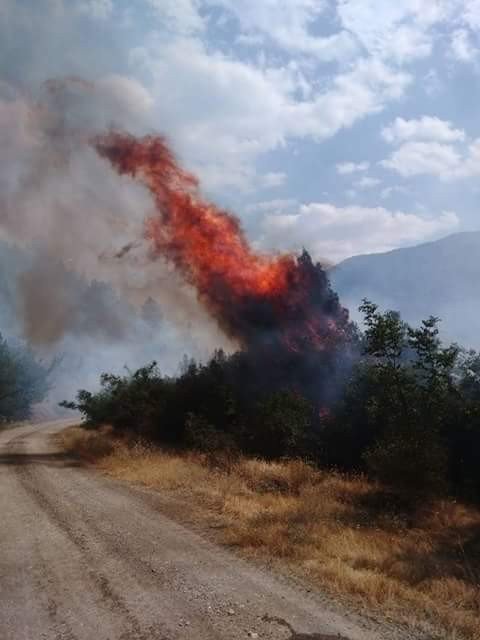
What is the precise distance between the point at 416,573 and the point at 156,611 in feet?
15.3

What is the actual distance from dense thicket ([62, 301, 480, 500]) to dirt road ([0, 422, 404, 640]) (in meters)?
8.19

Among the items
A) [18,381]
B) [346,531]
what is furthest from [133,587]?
[18,381]

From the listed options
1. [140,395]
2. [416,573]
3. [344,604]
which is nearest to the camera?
[344,604]

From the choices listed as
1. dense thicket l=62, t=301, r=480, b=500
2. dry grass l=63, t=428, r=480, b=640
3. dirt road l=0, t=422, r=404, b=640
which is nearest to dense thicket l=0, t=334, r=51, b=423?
dense thicket l=62, t=301, r=480, b=500

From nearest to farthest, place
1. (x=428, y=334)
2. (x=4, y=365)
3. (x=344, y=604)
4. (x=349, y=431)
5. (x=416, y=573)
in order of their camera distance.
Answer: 1. (x=344, y=604)
2. (x=416, y=573)
3. (x=428, y=334)
4. (x=349, y=431)
5. (x=4, y=365)

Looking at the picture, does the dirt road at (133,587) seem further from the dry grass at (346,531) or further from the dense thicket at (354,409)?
the dense thicket at (354,409)

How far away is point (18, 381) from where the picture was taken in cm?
5194

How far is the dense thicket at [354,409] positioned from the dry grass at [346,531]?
1486mm

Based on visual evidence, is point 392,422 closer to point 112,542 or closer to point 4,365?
point 112,542

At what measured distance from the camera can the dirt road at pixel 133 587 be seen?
235 inches

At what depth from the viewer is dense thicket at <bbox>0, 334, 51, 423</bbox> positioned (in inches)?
1887

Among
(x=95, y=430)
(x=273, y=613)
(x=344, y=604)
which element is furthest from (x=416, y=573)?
(x=95, y=430)

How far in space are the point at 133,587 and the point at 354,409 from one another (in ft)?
52.3

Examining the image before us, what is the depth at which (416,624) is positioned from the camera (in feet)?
21.0
